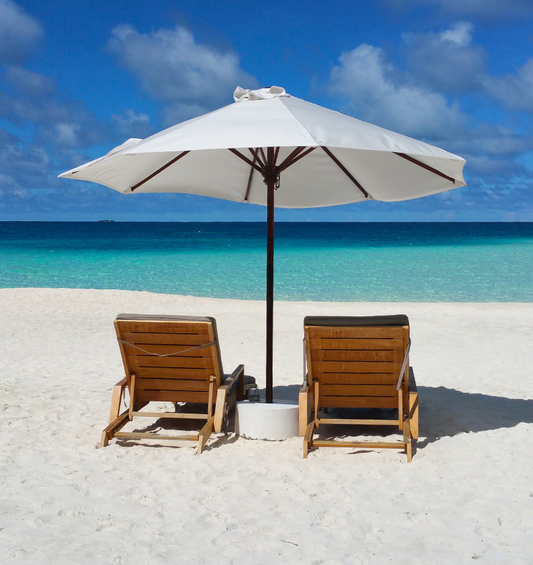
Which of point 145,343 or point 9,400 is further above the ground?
point 145,343

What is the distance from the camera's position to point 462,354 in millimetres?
7203

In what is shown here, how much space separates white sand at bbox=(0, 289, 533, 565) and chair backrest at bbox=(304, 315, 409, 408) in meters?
0.36

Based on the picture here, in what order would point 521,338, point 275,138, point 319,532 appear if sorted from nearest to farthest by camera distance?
point 319,532, point 275,138, point 521,338

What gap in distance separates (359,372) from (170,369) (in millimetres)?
1249

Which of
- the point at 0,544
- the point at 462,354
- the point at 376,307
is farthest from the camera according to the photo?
the point at 376,307

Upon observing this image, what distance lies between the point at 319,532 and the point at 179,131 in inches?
87.4

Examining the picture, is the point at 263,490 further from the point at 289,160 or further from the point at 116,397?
the point at 289,160

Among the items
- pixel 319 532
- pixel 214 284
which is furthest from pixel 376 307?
pixel 319 532

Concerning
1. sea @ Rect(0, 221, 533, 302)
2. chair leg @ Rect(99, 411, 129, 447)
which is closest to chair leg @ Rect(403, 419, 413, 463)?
chair leg @ Rect(99, 411, 129, 447)

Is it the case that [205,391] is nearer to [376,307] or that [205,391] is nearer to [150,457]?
[150,457]

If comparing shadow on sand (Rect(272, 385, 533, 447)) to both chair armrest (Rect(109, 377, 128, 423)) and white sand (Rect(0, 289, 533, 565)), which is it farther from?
chair armrest (Rect(109, 377, 128, 423))

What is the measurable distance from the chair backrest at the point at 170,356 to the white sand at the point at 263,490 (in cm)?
39

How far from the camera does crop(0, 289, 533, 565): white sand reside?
100 inches

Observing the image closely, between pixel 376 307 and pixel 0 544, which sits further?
pixel 376 307
